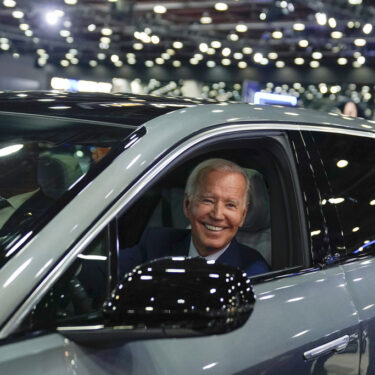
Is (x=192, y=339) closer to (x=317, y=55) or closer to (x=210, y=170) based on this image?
(x=210, y=170)

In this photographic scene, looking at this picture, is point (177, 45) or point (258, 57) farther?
point (258, 57)

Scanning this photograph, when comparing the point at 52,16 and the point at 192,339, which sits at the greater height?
the point at 52,16

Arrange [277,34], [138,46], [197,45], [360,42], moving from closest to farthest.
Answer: [360,42] < [277,34] < [197,45] < [138,46]

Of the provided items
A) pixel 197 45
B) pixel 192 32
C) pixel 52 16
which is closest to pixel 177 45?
pixel 197 45

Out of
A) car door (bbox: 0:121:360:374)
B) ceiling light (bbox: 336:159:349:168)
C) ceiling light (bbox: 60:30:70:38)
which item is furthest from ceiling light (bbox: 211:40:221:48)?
car door (bbox: 0:121:360:374)

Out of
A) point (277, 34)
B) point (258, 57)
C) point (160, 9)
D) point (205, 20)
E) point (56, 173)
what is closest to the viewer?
point (56, 173)

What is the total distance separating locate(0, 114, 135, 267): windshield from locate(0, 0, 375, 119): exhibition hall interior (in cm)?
1656

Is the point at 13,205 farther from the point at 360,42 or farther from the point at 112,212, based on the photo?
the point at 360,42

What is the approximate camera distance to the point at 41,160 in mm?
2062

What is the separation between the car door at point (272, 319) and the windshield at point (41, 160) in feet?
0.50

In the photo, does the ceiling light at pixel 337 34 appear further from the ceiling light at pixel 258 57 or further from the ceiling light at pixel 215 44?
the ceiling light at pixel 258 57

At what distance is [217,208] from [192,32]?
2693 cm

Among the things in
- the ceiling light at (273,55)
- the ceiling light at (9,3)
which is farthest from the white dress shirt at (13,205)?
the ceiling light at (273,55)

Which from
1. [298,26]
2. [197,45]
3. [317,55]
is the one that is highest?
[197,45]
